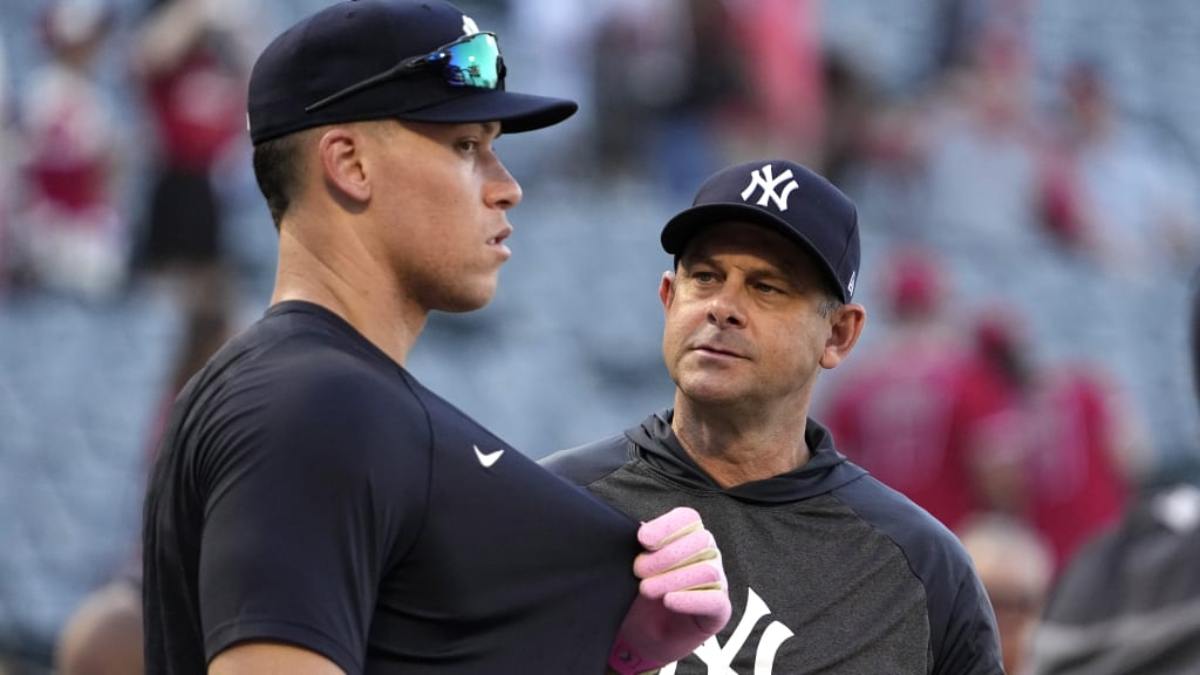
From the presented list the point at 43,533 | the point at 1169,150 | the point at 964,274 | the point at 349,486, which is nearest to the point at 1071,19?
the point at 1169,150

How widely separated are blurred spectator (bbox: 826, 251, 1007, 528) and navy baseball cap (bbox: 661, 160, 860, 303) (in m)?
5.39

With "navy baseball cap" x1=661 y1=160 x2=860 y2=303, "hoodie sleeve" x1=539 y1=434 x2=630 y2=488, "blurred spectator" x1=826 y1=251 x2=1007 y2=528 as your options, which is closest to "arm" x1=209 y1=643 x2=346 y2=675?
"hoodie sleeve" x1=539 y1=434 x2=630 y2=488

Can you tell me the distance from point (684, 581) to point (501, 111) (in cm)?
57

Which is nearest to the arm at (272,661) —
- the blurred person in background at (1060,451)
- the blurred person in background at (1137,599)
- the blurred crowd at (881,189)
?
the blurred person in background at (1137,599)

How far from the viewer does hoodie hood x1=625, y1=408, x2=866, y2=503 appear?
2.94 meters

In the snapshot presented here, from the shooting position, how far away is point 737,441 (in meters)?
2.98

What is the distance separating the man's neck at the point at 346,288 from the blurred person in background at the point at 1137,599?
1494mm

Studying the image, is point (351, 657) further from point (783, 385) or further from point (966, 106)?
point (966, 106)

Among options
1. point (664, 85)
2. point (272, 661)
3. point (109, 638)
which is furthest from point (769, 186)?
point (664, 85)

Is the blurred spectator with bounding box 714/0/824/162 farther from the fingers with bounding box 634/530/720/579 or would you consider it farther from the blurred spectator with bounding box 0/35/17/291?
the fingers with bounding box 634/530/720/579

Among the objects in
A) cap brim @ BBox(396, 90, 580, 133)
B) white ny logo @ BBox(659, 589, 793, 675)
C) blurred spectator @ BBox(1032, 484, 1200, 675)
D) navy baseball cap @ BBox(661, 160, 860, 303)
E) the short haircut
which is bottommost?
blurred spectator @ BBox(1032, 484, 1200, 675)

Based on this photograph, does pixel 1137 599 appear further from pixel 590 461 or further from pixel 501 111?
pixel 501 111

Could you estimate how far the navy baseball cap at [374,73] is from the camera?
213cm

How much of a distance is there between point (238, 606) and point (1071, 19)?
1190 centimetres
